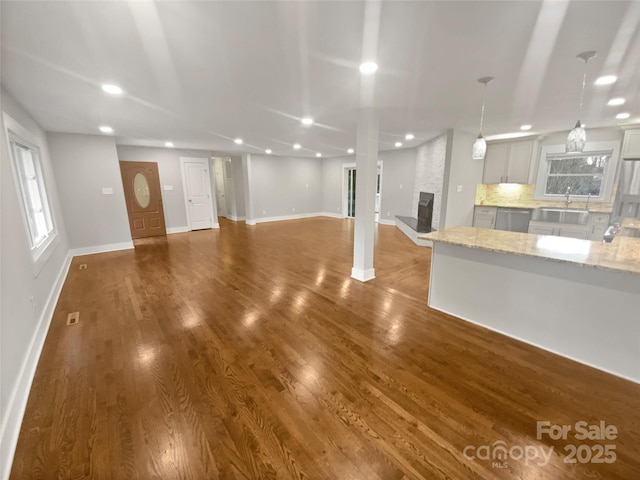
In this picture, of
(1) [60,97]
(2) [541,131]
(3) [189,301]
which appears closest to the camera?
(1) [60,97]

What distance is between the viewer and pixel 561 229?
540 centimetres

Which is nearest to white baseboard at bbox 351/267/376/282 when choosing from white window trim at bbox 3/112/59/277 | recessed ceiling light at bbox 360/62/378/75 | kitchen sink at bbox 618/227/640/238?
recessed ceiling light at bbox 360/62/378/75

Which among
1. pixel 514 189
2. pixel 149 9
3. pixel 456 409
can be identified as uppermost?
pixel 149 9

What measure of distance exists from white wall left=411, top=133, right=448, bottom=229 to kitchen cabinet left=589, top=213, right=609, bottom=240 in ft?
9.11

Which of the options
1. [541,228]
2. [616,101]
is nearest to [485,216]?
[541,228]

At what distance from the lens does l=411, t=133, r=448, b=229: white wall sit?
18.0ft

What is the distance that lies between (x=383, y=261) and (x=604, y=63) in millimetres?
3445

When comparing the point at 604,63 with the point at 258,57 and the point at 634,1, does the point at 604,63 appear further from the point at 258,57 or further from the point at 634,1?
the point at 258,57

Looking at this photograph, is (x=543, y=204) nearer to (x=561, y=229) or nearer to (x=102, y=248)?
(x=561, y=229)

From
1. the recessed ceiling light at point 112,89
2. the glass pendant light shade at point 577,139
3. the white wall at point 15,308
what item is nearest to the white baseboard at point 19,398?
the white wall at point 15,308

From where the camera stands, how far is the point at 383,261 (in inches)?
189

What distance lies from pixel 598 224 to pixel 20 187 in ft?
29.8

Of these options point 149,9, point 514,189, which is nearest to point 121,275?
point 149,9

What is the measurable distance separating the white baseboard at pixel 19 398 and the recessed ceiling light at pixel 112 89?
2.44 meters
